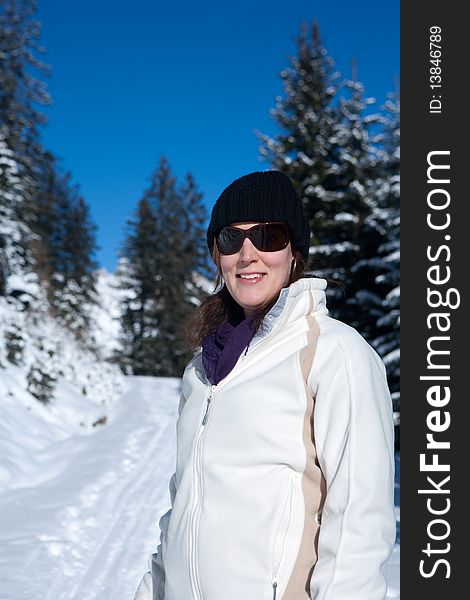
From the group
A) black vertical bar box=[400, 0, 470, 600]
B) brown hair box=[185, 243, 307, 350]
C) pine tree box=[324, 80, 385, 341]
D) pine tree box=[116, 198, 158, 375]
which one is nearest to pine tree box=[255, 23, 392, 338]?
pine tree box=[324, 80, 385, 341]

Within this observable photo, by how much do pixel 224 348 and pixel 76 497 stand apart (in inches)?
256

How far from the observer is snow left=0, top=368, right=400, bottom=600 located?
17.2 feet

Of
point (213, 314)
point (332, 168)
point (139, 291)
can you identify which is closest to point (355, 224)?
point (332, 168)

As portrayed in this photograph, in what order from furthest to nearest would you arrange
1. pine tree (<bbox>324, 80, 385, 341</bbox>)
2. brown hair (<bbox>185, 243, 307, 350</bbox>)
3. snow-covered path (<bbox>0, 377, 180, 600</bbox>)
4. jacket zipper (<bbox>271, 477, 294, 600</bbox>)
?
pine tree (<bbox>324, 80, 385, 341</bbox>) < snow-covered path (<bbox>0, 377, 180, 600</bbox>) < brown hair (<bbox>185, 243, 307, 350</bbox>) < jacket zipper (<bbox>271, 477, 294, 600</bbox>)

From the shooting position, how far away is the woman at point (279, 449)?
4.97ft

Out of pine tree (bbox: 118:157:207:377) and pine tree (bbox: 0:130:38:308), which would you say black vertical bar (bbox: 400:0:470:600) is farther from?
pine tree (bbox: 118:157:207:377)

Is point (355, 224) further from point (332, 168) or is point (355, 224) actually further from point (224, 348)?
point (224, 348)

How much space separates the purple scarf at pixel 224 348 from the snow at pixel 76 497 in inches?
142

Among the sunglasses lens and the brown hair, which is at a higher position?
the sunglasses lens

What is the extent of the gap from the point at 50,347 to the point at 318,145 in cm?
1025

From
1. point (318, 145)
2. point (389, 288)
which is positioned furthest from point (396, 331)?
point (318, 145)

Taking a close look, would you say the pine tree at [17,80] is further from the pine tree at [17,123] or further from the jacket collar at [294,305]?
the jacket collar at [294,305]

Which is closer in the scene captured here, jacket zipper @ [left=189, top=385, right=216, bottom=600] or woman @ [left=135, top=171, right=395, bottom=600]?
woman @ [left=135, top=171, right=395, bottom=600]

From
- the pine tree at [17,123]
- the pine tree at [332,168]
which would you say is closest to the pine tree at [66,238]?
the pine tree at [17,123]
